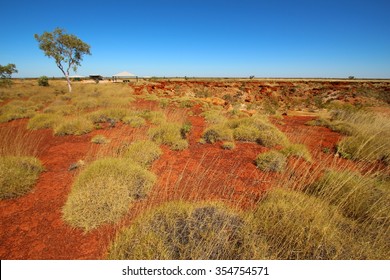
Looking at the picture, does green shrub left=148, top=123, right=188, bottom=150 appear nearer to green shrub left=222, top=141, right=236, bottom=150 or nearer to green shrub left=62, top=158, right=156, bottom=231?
green shrub left=222, top=141, right=236, bottom=150

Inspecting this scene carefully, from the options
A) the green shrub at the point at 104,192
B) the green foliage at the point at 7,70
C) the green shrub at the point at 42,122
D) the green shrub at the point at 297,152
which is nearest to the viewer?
the green shrub at the point at 104,192

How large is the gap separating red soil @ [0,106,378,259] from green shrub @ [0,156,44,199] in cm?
A: 14

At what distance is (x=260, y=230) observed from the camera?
2.40 m

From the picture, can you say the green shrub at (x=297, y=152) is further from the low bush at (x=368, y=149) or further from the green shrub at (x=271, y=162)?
the low bush at (x=368, y=149)

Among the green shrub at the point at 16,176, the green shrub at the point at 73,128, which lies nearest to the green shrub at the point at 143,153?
the green shrub at the point at 16,176

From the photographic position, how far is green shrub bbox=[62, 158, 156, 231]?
2881mm

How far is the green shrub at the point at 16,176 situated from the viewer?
3.49m

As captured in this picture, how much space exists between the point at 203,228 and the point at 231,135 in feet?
15.6

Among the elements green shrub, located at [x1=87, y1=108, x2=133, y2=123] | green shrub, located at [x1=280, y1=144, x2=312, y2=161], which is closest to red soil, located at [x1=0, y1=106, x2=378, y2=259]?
green shrub, located at [x1=280, y1=144, x2=312, y2=161]

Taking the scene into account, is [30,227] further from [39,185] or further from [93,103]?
[93,103]

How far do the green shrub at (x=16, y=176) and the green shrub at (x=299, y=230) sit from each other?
13.8 feet
